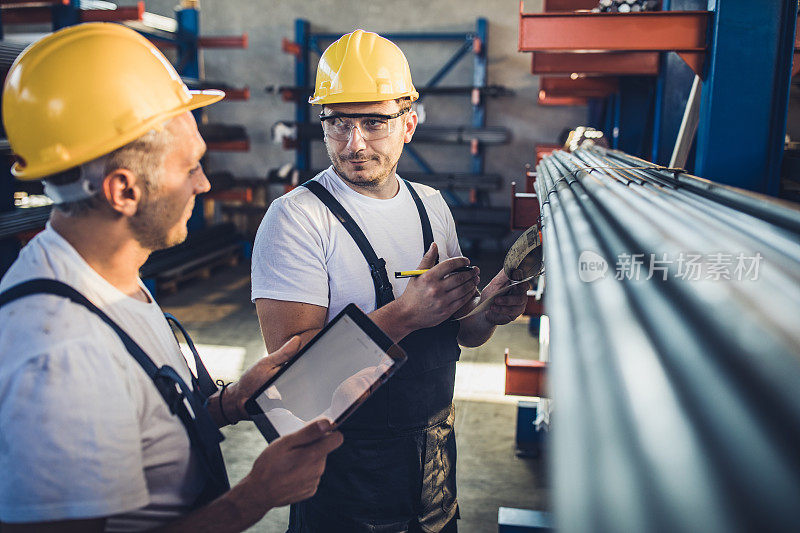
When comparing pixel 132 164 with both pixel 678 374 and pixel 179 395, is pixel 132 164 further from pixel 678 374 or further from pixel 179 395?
pixel 678 374

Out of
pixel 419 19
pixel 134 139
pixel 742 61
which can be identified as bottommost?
pixel 134 139

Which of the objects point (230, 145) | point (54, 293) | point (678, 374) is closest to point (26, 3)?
point (230, 145)

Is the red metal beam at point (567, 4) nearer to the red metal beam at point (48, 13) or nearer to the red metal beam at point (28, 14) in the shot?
the red metal beam at point (48, 13)

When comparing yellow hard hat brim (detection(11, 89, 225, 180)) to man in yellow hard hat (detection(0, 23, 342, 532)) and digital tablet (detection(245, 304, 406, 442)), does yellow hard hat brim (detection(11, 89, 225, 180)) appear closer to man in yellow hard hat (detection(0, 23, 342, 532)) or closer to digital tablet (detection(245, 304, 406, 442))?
man in yellow hard hat (detection(0, 23, 342, 532))

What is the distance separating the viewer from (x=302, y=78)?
30.9 ft

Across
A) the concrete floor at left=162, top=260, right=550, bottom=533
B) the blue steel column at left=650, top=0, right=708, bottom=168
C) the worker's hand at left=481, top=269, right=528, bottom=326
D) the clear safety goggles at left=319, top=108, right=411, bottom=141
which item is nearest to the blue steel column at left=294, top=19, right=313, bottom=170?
the concrete floor at left=162, top=260, right=550, bottom=533

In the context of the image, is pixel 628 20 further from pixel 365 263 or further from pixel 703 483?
pixel 703 483

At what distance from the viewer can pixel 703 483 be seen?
18.0 inches

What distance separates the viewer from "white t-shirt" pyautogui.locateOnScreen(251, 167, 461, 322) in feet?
5.65

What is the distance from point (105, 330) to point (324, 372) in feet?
1.89

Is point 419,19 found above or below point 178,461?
above

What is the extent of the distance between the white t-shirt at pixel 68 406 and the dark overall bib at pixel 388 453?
79cm

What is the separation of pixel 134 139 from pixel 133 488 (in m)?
0.63

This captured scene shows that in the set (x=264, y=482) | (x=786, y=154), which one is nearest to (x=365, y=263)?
A: (x=264, y=482)
